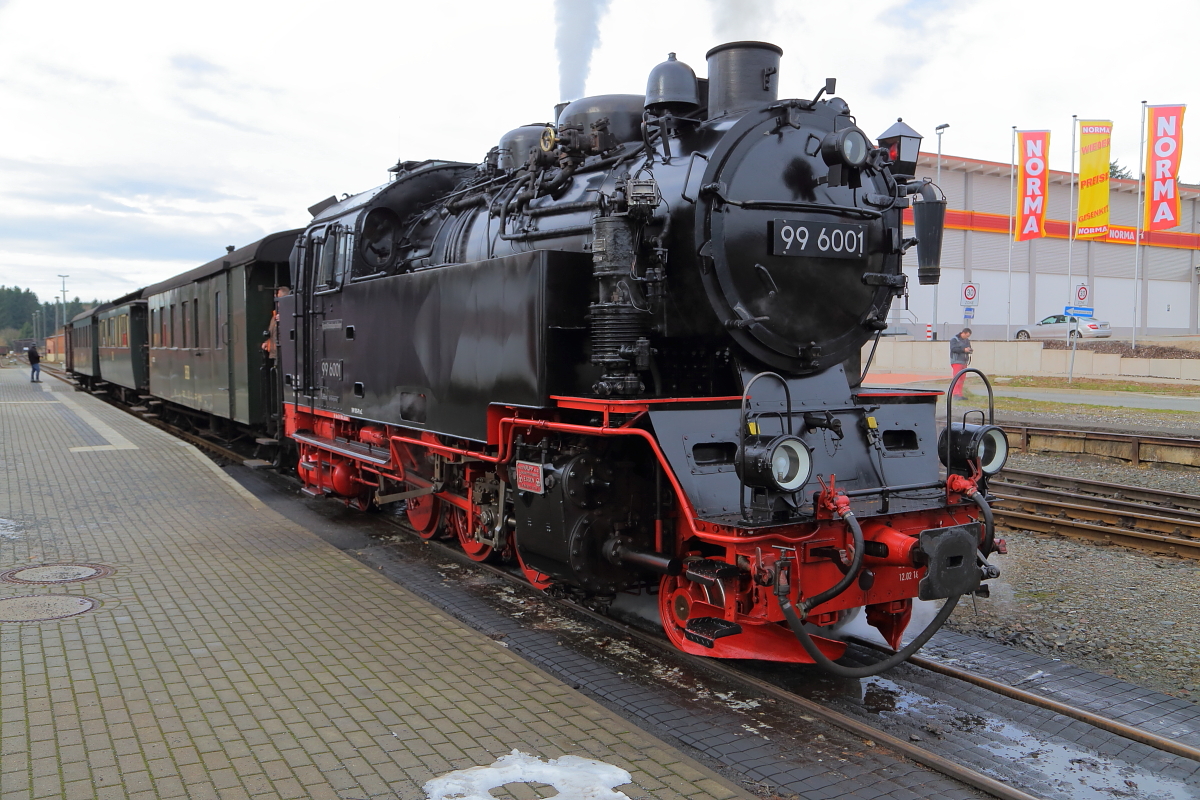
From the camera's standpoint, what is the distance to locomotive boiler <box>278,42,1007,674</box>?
4371mm

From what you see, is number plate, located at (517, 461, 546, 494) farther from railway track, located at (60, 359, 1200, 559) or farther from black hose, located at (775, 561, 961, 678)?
railway track, located at (60, 359, 1200, 559)

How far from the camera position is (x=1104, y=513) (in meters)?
8.64

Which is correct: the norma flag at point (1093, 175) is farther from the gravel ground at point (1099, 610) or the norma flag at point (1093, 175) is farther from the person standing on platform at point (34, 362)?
the person standing on platform at point (34, 362)

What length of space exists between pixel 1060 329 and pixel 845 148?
3802 cm

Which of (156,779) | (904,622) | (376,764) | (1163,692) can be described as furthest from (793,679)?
(156,779)

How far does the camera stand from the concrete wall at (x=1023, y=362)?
25.9 meters

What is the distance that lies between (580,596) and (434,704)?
1715 mm

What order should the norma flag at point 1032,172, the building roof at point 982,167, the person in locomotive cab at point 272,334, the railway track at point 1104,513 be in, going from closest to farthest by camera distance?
the railway track at point 1104,513 → the person in locomotive cab at point 272,334 → the norma flag at point 1032,172 → the building roof at point 982,167

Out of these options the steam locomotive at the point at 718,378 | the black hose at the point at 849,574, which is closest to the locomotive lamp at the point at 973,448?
the steam locomotive at the point at 718,378

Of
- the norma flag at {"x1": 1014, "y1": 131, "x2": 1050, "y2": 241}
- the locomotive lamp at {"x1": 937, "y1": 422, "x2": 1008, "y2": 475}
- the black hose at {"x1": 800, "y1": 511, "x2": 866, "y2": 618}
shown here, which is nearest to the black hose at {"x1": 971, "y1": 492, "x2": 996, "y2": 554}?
the locomotive lamp at {"x1": 937, "y1": 422, "x2": 1008, "y2": 475}

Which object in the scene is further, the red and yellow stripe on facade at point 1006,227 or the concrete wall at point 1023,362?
the red and yellow stripe on facade at point 1006,227

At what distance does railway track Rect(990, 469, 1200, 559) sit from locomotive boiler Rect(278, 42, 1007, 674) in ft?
10.9

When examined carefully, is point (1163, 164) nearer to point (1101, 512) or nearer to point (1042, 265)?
point (1042, 265)

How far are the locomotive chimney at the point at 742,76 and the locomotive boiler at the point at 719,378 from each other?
0.01 m
